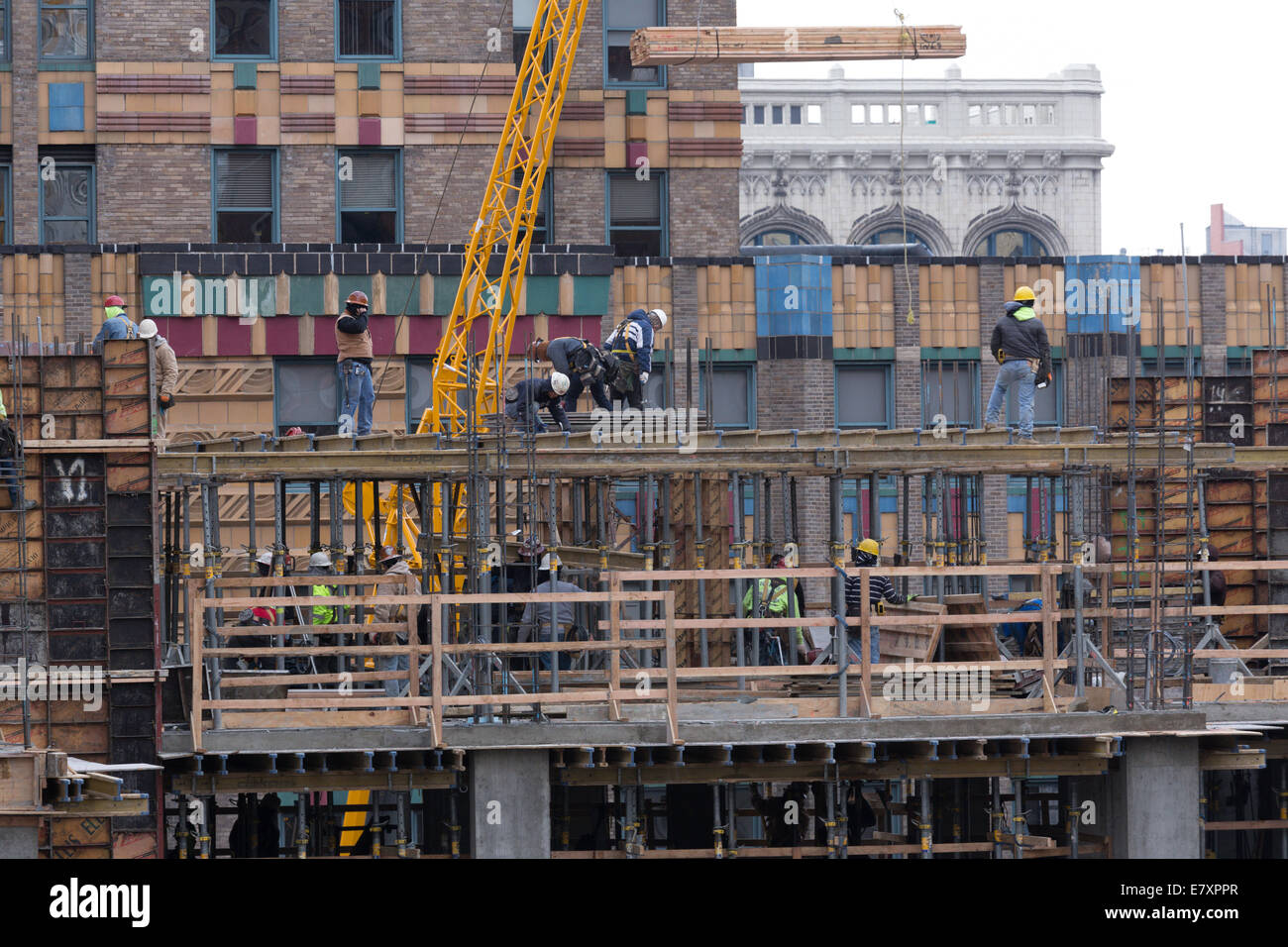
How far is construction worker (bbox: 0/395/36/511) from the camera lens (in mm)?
20641

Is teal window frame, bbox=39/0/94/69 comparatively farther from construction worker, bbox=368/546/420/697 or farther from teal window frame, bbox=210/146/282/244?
construction worker, bbox=368/546/420/697

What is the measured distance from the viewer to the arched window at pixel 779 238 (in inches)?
3861

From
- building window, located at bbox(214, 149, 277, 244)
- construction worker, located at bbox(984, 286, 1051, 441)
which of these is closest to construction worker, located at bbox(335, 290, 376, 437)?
construction worker, located at bbox(984, 286, 1051, 441)

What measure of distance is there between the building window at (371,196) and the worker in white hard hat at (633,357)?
15905 millimetres

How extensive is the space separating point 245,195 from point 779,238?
58522mm

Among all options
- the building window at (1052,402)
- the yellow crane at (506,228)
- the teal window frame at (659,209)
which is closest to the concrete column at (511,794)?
the yellow crane at (506,228)

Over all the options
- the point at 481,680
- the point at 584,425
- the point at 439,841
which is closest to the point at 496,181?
the point at 584,425

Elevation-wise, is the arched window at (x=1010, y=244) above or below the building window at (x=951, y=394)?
above

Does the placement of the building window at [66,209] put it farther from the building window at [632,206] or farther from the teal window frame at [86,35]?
the building window at [632,206]

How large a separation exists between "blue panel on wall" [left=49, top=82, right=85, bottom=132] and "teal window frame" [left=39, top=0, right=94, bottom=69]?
0.44 meters

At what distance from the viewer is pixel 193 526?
37281mm

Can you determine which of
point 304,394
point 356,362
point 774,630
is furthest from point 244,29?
point 774,630

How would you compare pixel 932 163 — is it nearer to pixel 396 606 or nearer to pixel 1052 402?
pixel 1052 402
